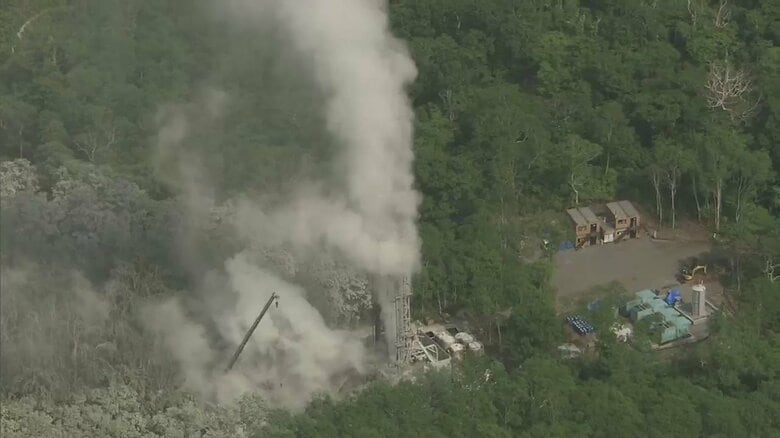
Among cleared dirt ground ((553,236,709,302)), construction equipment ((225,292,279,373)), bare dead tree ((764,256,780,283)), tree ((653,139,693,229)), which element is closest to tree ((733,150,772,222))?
tree ((653,139,693,229))

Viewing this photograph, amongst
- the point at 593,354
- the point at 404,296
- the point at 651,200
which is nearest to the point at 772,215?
the point at 651,200

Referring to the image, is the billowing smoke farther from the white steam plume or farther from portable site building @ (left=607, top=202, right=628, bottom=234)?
portable site building @ (left=607, top=202, right=628, bottom=234)

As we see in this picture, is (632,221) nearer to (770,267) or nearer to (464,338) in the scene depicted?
(770,267)

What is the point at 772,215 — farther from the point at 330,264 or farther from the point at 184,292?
the point at 184,292

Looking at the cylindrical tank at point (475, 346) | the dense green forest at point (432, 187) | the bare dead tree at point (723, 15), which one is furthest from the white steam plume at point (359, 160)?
the bare dead tree at point (723, 15)

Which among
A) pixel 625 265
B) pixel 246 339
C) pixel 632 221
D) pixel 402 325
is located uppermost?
pixel 632 221

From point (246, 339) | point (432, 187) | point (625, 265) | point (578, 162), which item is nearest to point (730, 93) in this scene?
point (578, 162)
